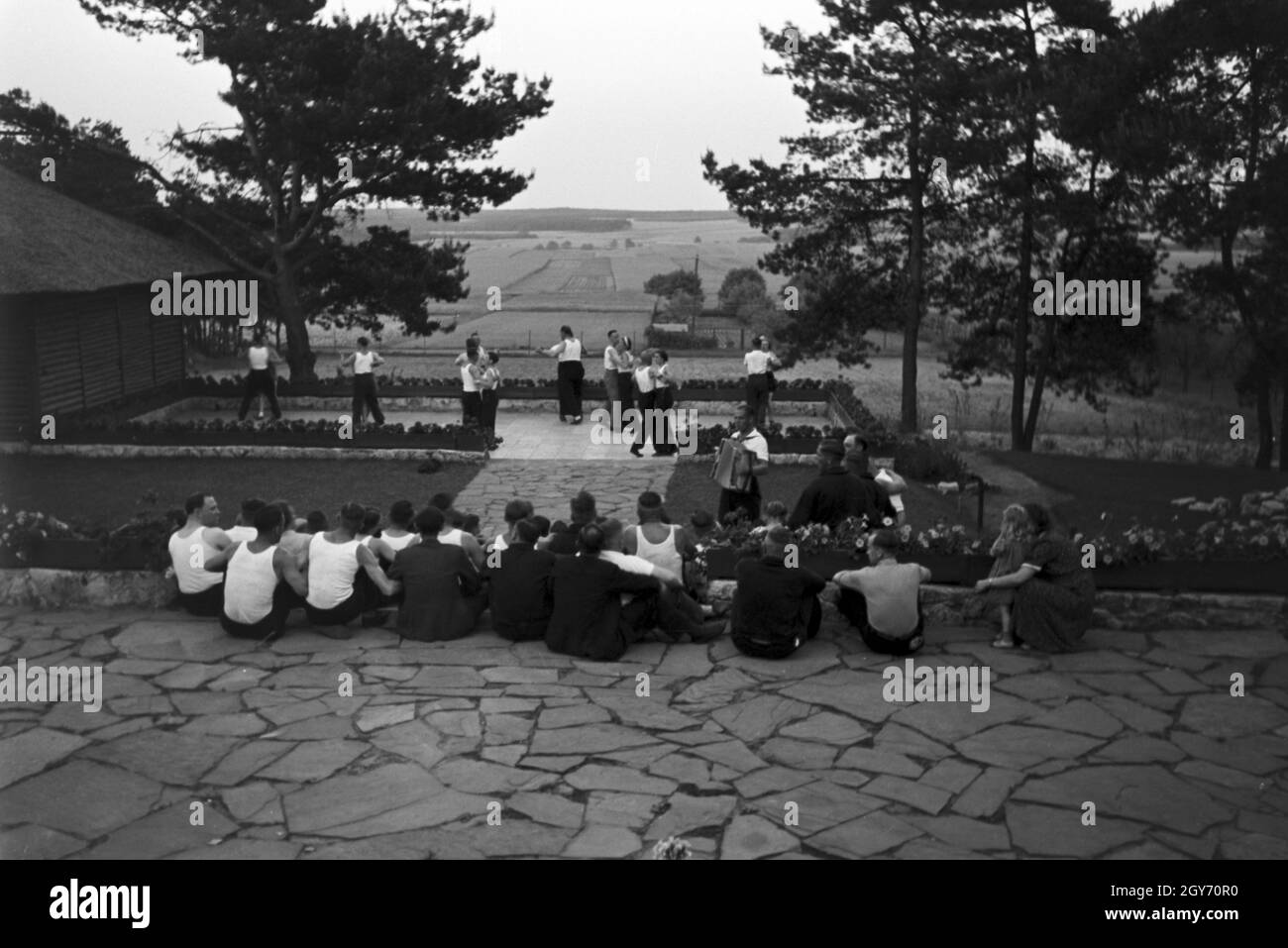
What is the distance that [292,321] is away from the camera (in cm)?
2797

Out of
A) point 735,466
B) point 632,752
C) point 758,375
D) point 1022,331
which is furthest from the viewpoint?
point 1022,331

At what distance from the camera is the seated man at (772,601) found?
999cm

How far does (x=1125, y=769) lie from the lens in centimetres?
816

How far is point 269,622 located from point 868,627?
4971mm

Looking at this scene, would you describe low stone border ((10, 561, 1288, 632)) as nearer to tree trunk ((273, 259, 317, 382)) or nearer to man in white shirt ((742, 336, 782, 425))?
man in white shirt ((742, 336, 782, 425))

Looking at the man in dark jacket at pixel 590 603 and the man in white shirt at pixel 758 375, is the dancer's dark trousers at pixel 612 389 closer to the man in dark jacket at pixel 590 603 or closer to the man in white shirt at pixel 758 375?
the man in white shirt at pixel 758 375

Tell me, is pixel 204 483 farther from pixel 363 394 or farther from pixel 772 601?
pixel 772 601

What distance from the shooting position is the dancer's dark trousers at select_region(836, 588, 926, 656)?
10297 millimetres

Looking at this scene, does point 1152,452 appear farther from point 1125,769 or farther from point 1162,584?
point 1125,769

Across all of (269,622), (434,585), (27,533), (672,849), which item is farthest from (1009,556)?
(27,533)

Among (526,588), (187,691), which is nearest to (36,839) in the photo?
(187,691)

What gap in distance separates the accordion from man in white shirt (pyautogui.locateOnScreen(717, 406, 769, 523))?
0.03 m

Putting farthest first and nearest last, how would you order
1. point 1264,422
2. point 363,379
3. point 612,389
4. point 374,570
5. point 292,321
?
1. point 292,321
2. point 1264,422
3. point 612,389
4. point 363,379
5. point 374,570
